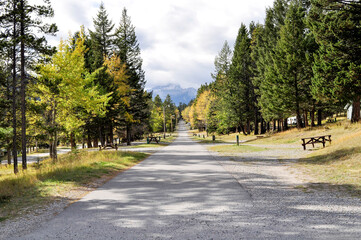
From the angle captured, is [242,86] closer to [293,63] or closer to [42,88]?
[293,63]

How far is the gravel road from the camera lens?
386cm

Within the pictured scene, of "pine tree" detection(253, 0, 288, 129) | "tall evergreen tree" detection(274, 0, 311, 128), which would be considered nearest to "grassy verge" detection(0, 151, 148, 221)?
"tall evergreen tree" detection(274, 0, 311, 128)

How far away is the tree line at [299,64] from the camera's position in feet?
59.7

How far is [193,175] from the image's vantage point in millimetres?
9109

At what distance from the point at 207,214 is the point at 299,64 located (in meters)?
28.7

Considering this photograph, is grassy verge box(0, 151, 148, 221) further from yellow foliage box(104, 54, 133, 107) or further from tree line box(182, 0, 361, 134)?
yellow foliage box(104, 54, 133, 107)

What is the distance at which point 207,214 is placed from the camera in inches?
187

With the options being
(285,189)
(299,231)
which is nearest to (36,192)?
(299,231)

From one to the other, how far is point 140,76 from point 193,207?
34.1 m

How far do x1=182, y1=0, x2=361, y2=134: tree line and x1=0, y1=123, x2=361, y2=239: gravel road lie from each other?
14.0 meters

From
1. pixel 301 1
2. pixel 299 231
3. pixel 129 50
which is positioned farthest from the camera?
pixel 129 50

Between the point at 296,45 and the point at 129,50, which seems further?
the point at 129,50

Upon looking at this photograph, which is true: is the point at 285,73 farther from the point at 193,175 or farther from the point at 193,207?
the point at 193,207

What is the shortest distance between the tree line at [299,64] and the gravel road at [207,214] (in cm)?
1399
